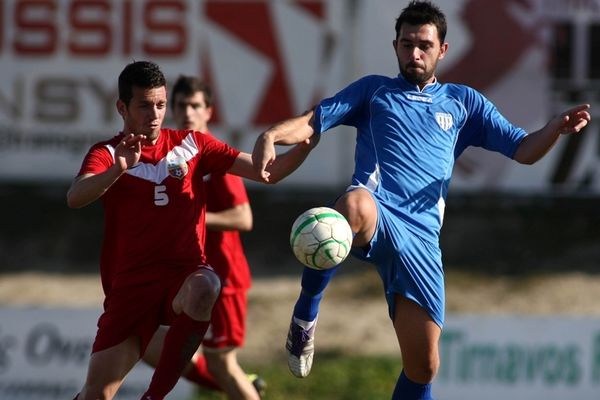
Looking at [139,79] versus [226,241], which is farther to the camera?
[226,241]

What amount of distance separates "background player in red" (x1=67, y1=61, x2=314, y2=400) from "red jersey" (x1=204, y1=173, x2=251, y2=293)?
136 centimetres

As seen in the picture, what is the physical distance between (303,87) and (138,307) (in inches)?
344

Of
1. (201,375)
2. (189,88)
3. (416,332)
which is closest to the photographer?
(416,332)

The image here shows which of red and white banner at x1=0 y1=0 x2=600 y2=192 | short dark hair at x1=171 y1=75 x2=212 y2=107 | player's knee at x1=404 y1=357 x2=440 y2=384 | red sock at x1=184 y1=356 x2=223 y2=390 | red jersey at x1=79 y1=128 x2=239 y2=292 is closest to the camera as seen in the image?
red jersey at x1=79 y1=128 x2=239 y2=292

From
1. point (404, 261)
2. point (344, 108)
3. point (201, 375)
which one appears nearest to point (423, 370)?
point (404, 261)

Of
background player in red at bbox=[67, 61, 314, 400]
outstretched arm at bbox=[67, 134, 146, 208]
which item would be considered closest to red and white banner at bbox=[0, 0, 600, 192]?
background player in red at bbox=[67, 61, 314, 400]

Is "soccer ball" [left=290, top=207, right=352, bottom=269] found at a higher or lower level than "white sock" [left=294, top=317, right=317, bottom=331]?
higher

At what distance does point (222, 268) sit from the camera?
8312 mm

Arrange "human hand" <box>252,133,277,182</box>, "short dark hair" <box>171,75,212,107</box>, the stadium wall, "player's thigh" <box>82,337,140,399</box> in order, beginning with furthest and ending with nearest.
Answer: the stadium wall, "short dark hair" <box>171,75,212,107</box>, "player's thigh" <box>82,337,140,399</box>, "human hand" <box>252,133,277,182</box>

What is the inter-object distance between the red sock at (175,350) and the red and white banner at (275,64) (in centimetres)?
842

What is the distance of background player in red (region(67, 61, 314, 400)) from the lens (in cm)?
650

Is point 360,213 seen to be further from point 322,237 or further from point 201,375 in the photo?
point 201,375

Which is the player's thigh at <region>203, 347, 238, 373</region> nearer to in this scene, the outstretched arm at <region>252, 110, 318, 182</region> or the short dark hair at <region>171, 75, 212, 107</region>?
the short dark hair at <region>171, 75, 212, 107</region>

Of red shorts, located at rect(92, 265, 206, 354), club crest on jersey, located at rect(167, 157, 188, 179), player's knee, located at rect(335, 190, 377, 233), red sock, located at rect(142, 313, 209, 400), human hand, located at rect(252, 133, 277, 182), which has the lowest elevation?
red sock, located at rect(142, 313, 209, 400)
